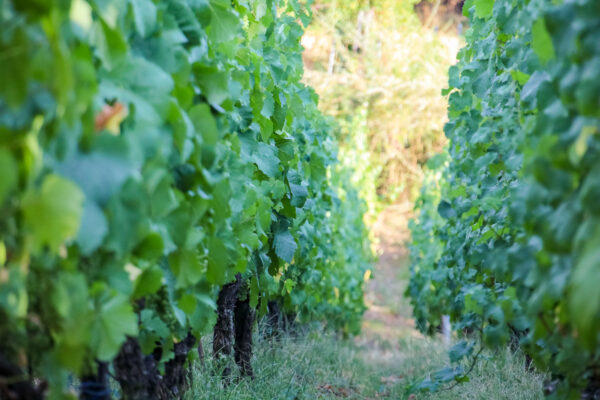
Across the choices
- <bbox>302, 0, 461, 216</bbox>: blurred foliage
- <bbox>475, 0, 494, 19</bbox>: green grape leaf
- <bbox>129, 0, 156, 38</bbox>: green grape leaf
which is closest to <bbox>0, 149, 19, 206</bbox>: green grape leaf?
<bbox>129, 0, 156, 38</bbox>: green grape leaf

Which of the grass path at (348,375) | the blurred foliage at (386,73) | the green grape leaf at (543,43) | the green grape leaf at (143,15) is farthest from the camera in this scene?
the blurred foliage at (386,73)

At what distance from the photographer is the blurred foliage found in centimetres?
1644

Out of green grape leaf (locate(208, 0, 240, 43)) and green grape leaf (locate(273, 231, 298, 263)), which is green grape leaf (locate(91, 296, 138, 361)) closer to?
green grape leaf (locate(208, 0, 240, 43))

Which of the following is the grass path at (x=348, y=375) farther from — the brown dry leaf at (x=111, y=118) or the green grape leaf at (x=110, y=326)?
the brown dry leaf at (x=111, y=118)

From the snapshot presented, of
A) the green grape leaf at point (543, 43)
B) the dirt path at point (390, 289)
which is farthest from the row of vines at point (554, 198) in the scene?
the dirt path at point (390, 289)

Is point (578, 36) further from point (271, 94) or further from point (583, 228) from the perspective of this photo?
point (271, 94)

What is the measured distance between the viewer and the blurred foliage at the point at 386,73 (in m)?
16.4

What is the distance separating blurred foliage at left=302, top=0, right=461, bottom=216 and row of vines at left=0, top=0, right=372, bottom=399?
1361 centimetres

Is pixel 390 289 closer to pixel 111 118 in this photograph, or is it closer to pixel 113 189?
pixel 111 118

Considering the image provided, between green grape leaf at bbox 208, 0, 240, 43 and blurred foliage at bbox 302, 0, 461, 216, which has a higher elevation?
green grape leaf at bbox 208, 0, 240, 43

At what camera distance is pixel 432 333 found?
9109 millimetres

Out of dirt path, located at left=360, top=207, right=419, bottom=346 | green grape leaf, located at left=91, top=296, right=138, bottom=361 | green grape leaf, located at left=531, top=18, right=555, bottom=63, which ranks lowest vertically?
dirt path, located at left=360, top=207, right=419, bottom=346

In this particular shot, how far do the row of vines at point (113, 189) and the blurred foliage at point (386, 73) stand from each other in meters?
13.6

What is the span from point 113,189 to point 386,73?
54.1ft
